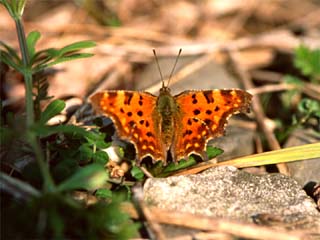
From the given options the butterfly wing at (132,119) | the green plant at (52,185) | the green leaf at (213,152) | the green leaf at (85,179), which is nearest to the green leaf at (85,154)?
the green plant at (52,185)

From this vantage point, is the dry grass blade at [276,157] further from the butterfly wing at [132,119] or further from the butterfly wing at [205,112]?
the butterfly wing at [132,119]

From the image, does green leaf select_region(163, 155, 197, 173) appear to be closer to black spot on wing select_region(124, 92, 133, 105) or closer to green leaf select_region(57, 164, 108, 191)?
black spot on wing select_region(124, 92, 133, 105)

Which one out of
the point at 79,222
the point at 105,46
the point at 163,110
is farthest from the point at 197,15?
the point at 79,222

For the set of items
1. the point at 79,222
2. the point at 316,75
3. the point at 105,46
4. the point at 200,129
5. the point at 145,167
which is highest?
the point at 105,46

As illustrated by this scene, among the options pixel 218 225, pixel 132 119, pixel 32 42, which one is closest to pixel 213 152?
pixel 132 119

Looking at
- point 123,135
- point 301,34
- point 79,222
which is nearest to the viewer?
point 79,222

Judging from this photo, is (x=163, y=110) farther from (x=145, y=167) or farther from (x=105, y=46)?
(x=105, y=46)

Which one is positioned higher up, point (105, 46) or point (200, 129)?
point (105, 46)

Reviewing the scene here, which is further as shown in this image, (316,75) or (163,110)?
(316,75)
